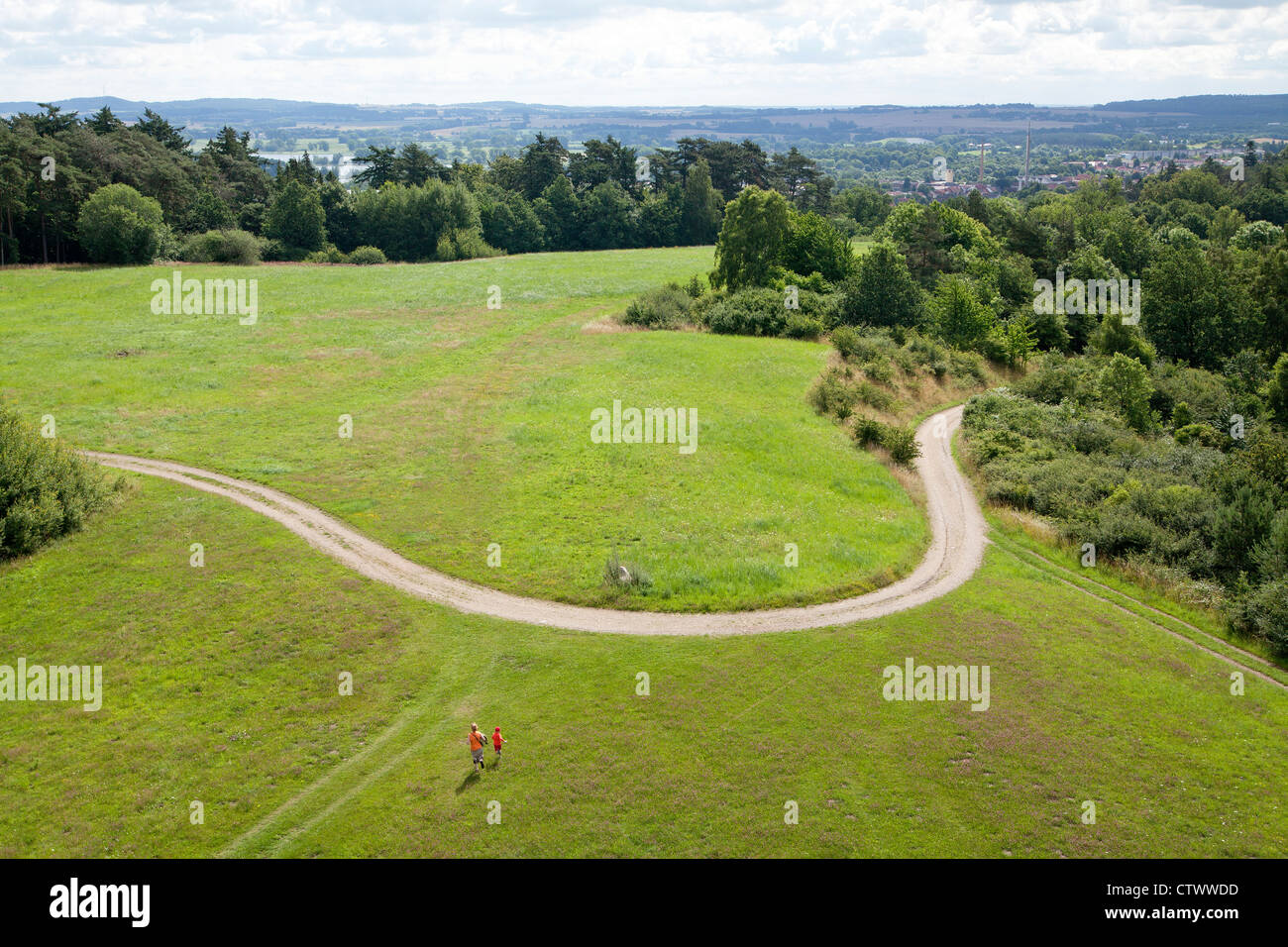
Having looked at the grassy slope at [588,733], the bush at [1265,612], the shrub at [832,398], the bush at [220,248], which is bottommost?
the grassy slope at [588,733]

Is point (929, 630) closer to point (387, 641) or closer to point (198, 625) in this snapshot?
point (387, 641)

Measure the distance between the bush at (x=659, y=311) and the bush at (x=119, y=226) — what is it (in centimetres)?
5239

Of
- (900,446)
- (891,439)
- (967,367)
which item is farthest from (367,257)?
(900,446)

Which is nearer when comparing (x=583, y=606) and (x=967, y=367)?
(x=583, y=606)

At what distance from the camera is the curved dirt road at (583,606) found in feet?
118

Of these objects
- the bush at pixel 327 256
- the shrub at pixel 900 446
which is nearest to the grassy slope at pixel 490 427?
the shrub at pixel 900 446

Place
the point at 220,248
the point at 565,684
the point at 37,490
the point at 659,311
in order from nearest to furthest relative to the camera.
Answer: the point at 565,684 < the point at 37,490 < the point at 659,311 < the point at 220,248

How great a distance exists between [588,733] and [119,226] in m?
87.6

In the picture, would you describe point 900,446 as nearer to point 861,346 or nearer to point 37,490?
point 861,346

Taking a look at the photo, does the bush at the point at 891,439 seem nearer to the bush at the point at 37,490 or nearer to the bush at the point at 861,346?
the bush at the point at 861,346

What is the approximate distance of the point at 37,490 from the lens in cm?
4069

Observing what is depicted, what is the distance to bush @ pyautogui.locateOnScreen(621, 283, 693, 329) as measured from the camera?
3300 inches

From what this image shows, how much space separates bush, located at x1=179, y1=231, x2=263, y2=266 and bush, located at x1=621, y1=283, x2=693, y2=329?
50.1 meters

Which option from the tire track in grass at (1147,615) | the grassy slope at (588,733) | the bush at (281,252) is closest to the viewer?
the grassy slope at (588,733)
